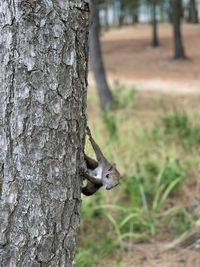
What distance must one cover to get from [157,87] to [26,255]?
41.1 feet

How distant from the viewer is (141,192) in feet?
15.9

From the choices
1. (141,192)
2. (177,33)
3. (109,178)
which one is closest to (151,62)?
(177,33)

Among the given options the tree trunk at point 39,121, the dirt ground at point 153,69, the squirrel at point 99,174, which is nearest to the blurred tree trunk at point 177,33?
the dirt ground at point 153,69

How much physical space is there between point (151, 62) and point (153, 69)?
6.74 ft

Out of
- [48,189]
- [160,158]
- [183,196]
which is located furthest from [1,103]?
[160,158]

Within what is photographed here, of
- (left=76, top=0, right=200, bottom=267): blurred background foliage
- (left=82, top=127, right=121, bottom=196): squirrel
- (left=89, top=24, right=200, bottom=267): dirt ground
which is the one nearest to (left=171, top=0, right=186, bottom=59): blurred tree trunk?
(left=89, top=24, right=200, bottom=267): dirt ground

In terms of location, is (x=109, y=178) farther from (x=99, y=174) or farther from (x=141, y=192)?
(x=141, y=192)

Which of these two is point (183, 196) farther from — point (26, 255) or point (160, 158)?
point (26, 255)

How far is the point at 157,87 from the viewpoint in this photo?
1440 centimetres

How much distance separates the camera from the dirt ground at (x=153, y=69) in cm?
416

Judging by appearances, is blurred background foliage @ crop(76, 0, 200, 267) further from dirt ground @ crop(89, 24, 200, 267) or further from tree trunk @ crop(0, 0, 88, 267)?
tree trunk @ crop(0, 0, 88, 267)

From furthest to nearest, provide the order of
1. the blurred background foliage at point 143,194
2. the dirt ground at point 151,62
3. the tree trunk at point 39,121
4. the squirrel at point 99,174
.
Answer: the dirt ground at point 151,62 → the blurred background foliage at point 143,194 → the squirrel at point 99,174 → the tree trunk at point 39,121

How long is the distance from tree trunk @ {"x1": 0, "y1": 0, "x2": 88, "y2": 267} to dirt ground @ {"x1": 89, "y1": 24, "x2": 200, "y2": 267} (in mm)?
2019

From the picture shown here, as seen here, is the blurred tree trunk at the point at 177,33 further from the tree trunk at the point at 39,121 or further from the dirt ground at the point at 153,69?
the tree trunk at the point at 39,121
